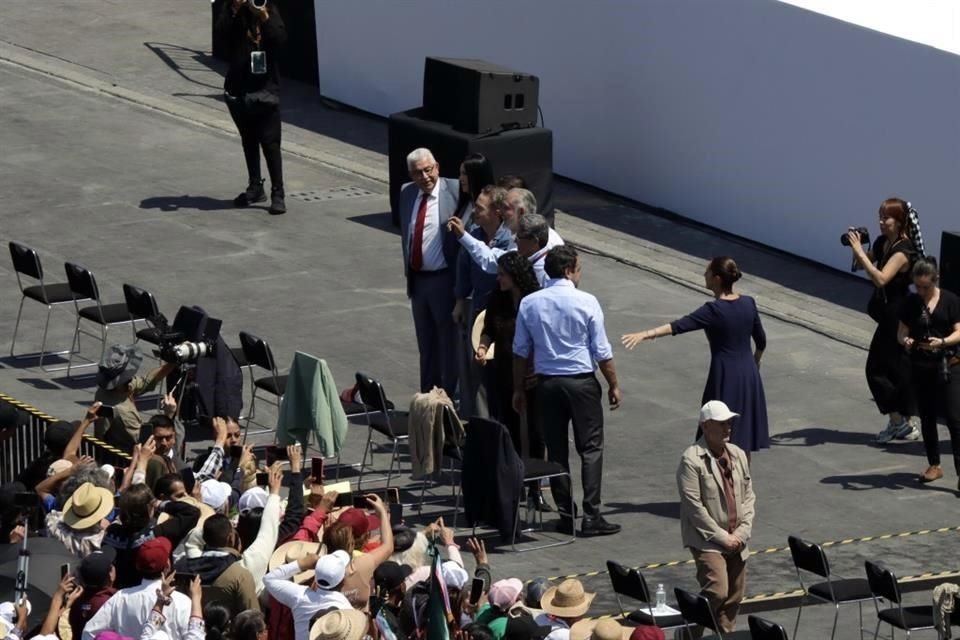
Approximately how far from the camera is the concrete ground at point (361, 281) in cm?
1407

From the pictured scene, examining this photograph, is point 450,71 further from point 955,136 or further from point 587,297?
point 587,297

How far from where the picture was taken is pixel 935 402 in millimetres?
14453

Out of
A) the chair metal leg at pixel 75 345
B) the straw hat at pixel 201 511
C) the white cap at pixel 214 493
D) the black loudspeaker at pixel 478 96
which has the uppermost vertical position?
the black loudspeaker at pixel 478 96

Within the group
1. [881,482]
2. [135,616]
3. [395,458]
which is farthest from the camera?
[395,458]

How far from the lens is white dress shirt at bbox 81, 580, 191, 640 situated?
968cm

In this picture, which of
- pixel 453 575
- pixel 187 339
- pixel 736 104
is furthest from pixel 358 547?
pixel 736 104

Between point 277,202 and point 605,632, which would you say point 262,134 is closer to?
point 277,202

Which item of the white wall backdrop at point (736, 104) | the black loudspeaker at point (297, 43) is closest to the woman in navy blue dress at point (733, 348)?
the white wall backdrop at point (736, 104)

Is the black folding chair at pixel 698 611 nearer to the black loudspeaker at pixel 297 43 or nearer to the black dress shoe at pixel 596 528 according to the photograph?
the black dress shoe at pixel 596 528

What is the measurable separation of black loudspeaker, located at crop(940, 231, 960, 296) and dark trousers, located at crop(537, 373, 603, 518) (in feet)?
12.5

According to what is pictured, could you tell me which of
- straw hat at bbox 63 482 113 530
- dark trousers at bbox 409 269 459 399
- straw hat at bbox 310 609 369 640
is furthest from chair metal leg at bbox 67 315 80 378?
straw hat at bbox 310 609 369 640

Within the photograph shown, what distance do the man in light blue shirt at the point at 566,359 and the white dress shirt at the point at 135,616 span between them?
4.22 m

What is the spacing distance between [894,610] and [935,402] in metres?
2.97

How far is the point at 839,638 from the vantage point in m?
12.3
